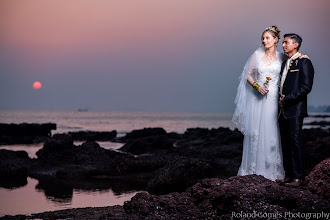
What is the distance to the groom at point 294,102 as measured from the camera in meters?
6.36

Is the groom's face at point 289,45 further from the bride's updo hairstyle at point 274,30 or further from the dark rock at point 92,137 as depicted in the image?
the dark rock at point 92,137

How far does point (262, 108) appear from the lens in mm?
7180

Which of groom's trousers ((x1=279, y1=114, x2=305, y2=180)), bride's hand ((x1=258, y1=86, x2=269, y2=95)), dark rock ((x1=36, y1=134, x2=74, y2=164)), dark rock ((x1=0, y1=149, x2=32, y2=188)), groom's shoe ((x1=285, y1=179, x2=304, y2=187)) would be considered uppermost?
bride's hand ((x1=258, y1=86, x2=269, y2=95))

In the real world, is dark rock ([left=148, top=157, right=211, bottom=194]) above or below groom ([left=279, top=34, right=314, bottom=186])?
below

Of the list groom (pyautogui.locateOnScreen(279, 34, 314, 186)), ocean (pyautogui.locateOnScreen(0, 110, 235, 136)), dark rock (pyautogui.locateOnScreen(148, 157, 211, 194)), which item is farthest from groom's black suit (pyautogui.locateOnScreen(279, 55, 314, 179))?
ocean (pyautogui.locateOnScreen(0, 110, 235, 136))

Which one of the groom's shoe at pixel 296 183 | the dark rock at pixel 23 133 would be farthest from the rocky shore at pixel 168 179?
the dark rock at pixel 23 133

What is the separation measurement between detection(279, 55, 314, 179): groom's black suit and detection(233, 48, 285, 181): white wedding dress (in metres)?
0.49

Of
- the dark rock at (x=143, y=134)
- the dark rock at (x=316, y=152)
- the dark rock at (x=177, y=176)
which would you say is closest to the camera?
the dark rock at (x=177, y=176)

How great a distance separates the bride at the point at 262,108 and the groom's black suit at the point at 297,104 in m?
0.49

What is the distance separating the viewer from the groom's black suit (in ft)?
20.9

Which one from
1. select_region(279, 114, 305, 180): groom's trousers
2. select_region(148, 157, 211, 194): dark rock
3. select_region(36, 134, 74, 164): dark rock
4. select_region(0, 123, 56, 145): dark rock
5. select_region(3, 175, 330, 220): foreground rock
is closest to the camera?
select_region(3, 175, 330, 220): foreground rock

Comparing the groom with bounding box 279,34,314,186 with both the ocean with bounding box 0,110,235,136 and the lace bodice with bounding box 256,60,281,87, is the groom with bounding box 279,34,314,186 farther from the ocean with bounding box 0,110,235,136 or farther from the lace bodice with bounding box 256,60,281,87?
the ocean with bounding box 0,110,235,136

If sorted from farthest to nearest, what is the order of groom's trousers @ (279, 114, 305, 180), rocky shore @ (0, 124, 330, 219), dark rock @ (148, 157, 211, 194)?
1. dark rock @ (148, 157, 211, 194)
2. groom's trousers @ (279, 114, 305, 180)
3. rocky shore @ (0, 124, 330, 219)

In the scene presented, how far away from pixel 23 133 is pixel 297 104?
106 feet
